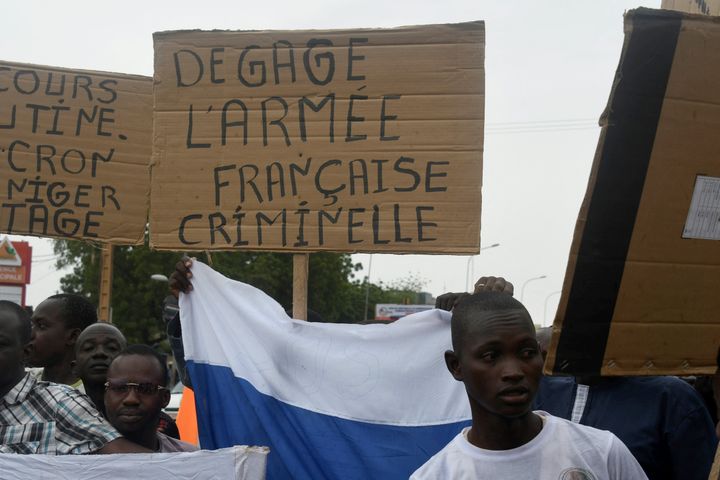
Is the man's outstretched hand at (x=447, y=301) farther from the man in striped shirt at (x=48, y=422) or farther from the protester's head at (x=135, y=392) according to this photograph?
the man in striped shirt at (x=48, y=422)

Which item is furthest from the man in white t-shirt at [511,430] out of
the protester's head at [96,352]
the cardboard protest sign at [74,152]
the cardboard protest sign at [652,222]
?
the cardboard protest sign at [74,152]

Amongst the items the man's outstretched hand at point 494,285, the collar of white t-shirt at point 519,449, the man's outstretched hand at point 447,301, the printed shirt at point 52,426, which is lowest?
the printed shirt at point 52,426

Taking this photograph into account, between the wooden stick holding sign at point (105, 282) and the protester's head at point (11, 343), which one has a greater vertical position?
the wooden stick holding sign at point (105, 282)

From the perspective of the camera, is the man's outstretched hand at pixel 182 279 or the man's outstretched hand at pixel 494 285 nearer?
the man's outstretched hand at pixel 494 285

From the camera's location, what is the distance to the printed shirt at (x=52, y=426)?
3389 millimetres

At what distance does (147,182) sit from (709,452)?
337 cm

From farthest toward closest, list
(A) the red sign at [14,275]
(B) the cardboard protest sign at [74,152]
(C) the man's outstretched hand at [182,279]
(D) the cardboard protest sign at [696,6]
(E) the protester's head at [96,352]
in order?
(A) the red sign at [14,275] < (B) the cardboard protest sign at [74,152] < (E) the protester's head at [96,352] < (C) the man's outstretched hand at [182,279] < (D) the cardboard protest sign at [696,6]

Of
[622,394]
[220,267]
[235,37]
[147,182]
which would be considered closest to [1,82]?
[147,182]

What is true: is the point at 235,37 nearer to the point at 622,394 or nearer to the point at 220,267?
the point at 622,394

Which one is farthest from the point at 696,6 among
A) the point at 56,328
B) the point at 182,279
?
the point at 56,328

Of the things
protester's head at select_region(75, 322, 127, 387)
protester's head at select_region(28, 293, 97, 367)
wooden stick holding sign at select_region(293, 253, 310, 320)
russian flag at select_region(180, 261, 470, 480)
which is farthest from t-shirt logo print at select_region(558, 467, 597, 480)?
protester's head at select_region(28, 293, 97, 367)

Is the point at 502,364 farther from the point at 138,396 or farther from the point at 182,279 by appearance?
the point at 182,279

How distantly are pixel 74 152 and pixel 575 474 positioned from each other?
3720mm

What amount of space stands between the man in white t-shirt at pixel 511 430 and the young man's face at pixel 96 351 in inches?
81.5
